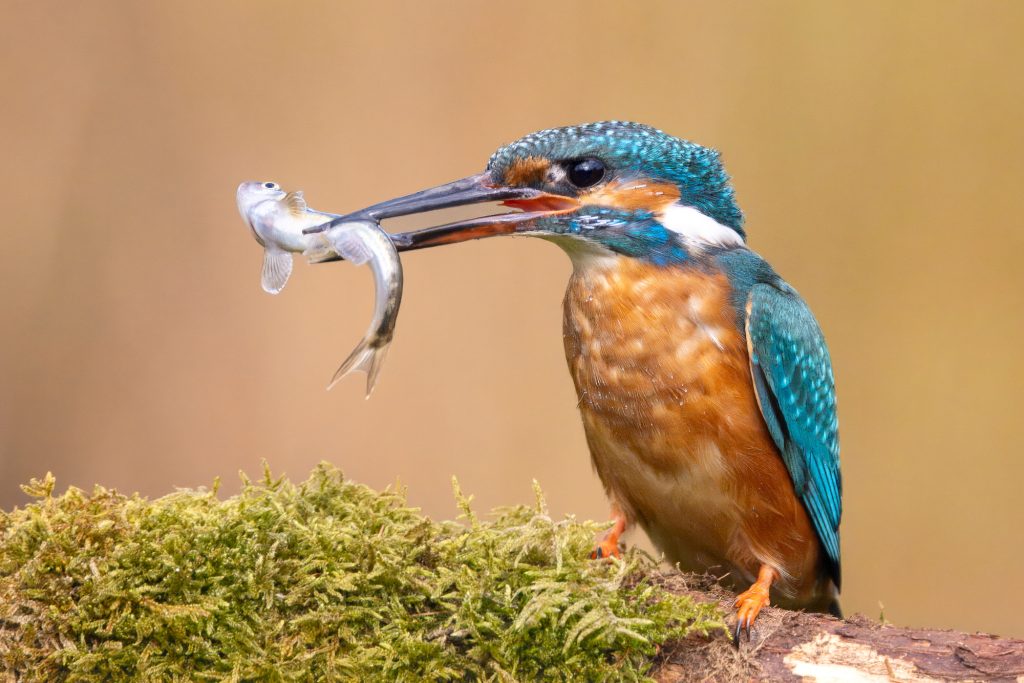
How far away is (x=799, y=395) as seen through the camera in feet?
9.07

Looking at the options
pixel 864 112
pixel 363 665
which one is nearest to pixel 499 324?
pixel 864 112

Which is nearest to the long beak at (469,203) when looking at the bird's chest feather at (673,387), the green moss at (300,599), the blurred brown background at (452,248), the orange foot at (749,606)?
the bird's chest feather at (673,387)

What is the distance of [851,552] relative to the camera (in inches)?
218

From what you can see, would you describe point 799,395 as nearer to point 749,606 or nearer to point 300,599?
point 749,606

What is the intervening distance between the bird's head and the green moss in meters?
0.81

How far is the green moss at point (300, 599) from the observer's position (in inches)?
68.3

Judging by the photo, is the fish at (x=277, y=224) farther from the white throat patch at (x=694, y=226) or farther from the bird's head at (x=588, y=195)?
the white throat patch at (x=694, y=226)

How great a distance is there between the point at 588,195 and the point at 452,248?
2.81m

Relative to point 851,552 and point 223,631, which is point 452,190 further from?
point 851,552

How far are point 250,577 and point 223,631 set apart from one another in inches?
4.1

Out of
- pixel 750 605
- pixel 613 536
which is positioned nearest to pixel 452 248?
pixel 613 536

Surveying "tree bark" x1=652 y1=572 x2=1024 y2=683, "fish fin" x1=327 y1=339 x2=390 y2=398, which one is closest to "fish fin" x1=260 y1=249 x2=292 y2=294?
"fish fin" x1=327 y1=339 x2=390 y2=398

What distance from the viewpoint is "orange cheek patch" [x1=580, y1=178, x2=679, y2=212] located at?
8.51 ft

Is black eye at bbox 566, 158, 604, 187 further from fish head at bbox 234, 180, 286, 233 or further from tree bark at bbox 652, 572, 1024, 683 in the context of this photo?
tree bark at bbox 652, 572, 1024, 683
